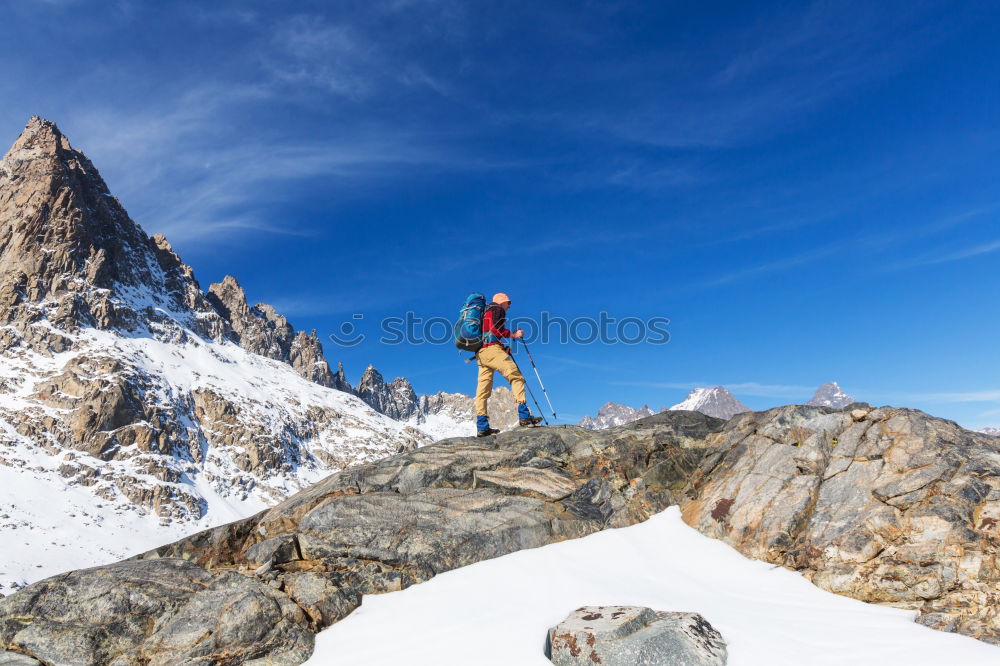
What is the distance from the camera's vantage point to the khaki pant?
18094mm

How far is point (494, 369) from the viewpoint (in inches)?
734

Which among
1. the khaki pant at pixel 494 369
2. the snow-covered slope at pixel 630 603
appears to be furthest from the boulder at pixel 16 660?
the khaki pant at pixel 494 369

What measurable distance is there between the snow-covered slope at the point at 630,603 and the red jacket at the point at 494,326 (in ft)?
24.1

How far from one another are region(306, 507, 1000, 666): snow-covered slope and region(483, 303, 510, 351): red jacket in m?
7.36

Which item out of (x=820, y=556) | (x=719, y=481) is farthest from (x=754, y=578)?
(x=719, y=481)

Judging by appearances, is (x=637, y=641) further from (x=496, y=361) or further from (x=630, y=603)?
(x=496, y=361)

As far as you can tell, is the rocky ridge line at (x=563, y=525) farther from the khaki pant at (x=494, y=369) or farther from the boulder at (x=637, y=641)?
the boulder at (x=637, y=641)

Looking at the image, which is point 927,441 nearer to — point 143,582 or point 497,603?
point 497,603

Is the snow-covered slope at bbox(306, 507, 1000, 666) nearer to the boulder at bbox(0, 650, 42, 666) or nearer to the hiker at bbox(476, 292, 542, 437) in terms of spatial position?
the boulder at bbox(0, 650, 42, 666)

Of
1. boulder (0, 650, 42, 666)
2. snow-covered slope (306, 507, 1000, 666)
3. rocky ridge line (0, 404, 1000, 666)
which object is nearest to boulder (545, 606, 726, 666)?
snow-covered slope (306, 507, 1000, 666)

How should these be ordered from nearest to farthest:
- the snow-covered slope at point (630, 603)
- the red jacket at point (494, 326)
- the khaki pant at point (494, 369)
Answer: the snow-covered slope at point (630, 603)
the khaki pant at point (494, 369)
the red jacket at point (494, 326)

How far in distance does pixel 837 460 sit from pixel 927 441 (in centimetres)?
178

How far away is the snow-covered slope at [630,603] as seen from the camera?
8367 mm

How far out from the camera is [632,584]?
10.8m
